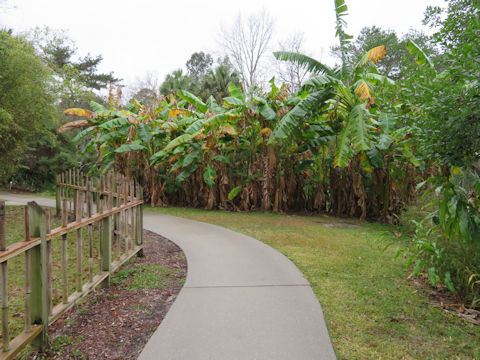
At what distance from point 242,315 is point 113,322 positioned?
1362 mm

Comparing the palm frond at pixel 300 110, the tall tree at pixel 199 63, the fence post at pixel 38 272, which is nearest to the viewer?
the fence post at pixel 38 272

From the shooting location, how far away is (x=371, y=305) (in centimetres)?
378

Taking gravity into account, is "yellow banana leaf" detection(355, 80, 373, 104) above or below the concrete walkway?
above

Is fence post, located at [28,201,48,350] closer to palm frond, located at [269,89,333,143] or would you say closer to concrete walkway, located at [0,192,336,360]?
concrete walkway, located at [0,192,336,360]

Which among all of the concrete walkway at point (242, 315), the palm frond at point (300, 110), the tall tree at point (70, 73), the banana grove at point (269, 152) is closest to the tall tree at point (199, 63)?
the tall tree at point (70, 73)

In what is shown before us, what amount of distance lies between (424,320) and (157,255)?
4306 mm

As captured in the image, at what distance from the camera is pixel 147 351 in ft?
8.99

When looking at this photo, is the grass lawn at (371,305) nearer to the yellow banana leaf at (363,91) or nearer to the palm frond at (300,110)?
the palm frond at (300,110)

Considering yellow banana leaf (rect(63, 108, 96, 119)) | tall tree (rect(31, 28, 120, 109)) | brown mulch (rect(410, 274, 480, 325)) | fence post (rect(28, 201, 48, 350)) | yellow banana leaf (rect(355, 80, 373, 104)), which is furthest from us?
tall tree (rect(31, 28, 120, 109))

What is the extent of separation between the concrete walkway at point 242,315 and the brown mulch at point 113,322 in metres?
0.21

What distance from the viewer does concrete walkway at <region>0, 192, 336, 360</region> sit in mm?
2750

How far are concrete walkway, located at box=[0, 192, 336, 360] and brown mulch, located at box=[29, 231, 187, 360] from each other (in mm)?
208

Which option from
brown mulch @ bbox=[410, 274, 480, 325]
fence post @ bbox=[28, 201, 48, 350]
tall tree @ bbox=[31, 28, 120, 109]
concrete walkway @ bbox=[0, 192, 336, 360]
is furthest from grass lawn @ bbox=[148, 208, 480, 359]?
tall tree @ bbox=[31, 28, 120, 109]

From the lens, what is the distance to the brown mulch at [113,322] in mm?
2844
